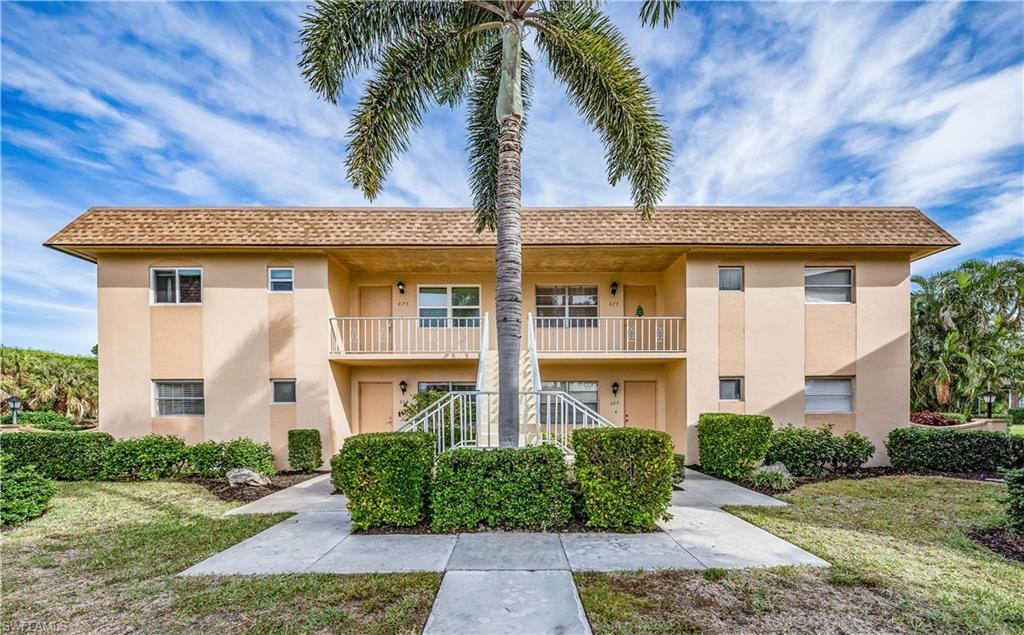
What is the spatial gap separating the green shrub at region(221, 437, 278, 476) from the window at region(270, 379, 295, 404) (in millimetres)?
1220

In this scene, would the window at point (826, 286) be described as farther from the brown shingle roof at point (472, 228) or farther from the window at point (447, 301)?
the window at point (447, 301)

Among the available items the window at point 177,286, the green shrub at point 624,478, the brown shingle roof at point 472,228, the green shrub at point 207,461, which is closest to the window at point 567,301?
the brown shingle roof at point 472,228

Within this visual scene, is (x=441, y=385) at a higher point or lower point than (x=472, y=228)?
lower

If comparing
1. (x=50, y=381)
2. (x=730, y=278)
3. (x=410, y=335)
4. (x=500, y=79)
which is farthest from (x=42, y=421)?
(x=730, y=278)

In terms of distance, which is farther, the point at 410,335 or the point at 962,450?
the point at 410,335

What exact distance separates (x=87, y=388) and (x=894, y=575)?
25.5 meters

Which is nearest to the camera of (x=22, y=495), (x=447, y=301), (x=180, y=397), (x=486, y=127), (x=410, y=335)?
(x=22, y=495)

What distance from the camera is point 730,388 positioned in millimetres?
11578

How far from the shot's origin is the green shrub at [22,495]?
6.45 meters

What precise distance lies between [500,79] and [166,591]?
8.32 meters

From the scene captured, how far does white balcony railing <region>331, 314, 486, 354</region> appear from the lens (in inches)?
495

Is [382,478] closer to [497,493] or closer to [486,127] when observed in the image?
[497,493]

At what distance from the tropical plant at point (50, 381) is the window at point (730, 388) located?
78.0 ft

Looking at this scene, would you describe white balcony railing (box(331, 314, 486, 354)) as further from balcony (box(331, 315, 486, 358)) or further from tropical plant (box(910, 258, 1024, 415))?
tropical plant (box(910, 258, 1024, 415))
